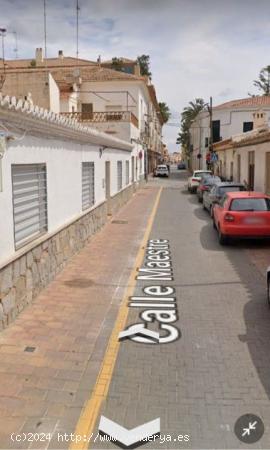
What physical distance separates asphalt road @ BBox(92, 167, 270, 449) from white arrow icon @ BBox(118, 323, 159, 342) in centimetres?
14

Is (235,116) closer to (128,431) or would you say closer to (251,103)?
(251,103)

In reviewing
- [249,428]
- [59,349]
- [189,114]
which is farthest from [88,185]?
[189,114]

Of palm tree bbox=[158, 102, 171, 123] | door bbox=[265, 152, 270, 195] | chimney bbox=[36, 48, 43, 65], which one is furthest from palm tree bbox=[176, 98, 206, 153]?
door bbox=[265, 152, 270, 195]

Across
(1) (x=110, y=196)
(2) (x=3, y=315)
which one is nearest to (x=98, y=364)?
→ (2) (x=3, y=315)

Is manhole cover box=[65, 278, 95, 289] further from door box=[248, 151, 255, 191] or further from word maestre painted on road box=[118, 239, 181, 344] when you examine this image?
door box=[248, 151, 255, 191]

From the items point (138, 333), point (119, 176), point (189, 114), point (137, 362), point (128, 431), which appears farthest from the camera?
point (189, 114)

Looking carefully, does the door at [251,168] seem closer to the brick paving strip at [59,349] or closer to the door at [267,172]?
the door at [267,172]

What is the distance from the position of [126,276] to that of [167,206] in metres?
12.7

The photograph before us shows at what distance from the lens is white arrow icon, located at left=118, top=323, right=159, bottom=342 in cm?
565

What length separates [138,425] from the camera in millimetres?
3734

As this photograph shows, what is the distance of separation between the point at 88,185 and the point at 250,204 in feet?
15.1

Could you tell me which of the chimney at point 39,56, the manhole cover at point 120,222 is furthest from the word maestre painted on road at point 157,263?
the chimney at point 39,56

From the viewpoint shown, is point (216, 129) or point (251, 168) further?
point (216, 129)

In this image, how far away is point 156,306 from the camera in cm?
683
